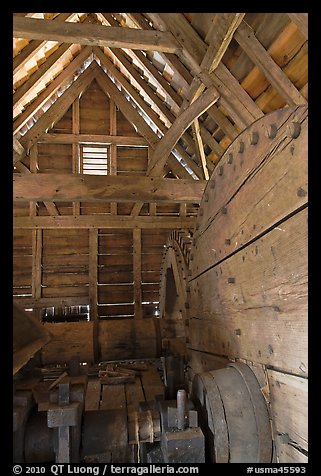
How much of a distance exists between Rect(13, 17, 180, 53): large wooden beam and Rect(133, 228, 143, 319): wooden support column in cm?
545

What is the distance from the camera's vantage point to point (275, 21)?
2.83 metres

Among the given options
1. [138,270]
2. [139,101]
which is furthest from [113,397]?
[139,101]

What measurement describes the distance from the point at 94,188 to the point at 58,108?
4.33 metres

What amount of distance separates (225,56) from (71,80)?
578 cm

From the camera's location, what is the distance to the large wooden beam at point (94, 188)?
179 inches

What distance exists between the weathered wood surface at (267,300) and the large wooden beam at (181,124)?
2369 millimetres

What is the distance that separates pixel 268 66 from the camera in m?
3.04

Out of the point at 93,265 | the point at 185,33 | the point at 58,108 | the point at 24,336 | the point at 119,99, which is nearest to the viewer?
the point at 24,336

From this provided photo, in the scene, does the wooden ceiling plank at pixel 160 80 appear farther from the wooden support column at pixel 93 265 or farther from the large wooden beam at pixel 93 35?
the wooden support column at pixel 93 265

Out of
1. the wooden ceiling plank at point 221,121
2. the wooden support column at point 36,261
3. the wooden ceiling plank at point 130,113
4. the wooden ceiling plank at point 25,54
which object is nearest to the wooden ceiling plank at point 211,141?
the wooden ceiling plank at point 221,121

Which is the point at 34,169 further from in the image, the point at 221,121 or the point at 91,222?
the point at 221,121
